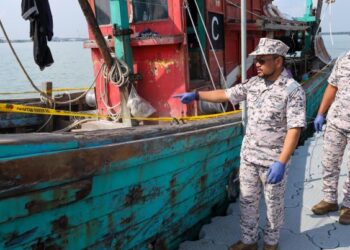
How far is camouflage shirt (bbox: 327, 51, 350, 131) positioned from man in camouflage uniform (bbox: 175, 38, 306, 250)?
1.00m

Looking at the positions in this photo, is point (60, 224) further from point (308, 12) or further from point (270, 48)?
point (308, 12)

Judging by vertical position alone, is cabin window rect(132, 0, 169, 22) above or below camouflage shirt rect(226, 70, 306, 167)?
above

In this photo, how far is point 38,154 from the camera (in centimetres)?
209

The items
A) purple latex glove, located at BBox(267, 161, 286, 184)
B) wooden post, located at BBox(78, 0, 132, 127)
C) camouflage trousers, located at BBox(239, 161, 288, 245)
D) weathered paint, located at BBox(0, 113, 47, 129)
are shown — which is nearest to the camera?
purple latex glove, located at BBox(267, 161, 286, 184)

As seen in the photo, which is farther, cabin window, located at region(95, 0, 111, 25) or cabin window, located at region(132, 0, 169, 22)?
cabin window, located at region(95, 0, 111, 25)

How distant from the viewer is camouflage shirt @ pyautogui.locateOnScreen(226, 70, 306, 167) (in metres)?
2.73

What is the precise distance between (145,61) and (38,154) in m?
2.52

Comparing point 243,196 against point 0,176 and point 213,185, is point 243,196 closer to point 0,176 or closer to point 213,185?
point 213,185

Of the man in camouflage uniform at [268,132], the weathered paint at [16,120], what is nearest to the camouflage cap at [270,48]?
the man in camouflage uniform at [268,132]

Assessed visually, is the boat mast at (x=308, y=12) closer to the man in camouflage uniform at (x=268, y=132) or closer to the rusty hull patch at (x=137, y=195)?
the man in camouflage uniform at (x=268, y=132)

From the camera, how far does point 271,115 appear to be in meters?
2.83

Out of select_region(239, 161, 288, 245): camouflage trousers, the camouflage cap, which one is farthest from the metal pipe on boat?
select_region(239, 161, 288, 245): camouflage trousers

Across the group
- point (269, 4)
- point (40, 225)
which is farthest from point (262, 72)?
point (269, 4)

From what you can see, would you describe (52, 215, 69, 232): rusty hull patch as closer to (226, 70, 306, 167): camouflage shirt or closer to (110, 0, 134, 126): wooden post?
(226, 70, 306, 167): camouflage shirt
